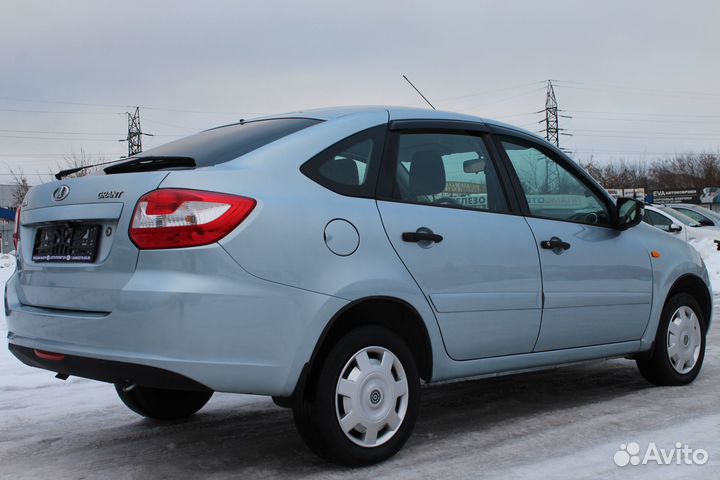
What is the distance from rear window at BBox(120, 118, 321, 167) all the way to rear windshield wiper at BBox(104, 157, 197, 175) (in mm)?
57

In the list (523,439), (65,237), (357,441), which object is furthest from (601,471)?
(65,237)

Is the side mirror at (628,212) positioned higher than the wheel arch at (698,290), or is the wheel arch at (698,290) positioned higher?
the side mirror at (628,212)

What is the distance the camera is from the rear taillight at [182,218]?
315cm

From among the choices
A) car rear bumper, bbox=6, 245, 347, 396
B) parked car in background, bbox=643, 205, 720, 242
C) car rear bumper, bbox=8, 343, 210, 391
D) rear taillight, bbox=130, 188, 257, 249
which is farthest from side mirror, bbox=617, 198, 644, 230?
parked car in background, bbox=643, 205, 720, 242

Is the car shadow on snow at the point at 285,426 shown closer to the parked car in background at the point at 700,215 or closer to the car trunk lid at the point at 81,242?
the car trunk lid at the point at 81,242

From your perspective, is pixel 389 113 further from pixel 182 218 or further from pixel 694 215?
pixel 694 215

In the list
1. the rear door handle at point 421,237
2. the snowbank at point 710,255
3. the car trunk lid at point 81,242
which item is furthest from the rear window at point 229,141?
the snowbank at point 710,255

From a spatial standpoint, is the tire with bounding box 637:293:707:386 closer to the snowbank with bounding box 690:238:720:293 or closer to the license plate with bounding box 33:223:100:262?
the license plate with bounding box 33:223:100:262

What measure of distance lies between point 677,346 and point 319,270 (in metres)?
3.23

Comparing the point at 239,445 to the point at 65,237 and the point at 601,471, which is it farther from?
the point at 601,471

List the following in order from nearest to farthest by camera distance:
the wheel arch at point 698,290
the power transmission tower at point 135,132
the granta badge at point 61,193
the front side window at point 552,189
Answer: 1. the granta badge at point 61,193
2. the front side window at point 552,189
3. the wheel arch at point 698,290
4. the power transmission tower at point 135,132

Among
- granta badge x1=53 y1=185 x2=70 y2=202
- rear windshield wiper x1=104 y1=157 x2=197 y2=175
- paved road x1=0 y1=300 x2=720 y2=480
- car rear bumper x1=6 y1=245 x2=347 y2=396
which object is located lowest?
paved road x1=0 y1=300 x2=720 y2=480

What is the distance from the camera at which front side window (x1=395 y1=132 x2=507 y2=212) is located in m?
3.97

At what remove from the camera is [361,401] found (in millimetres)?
3521
